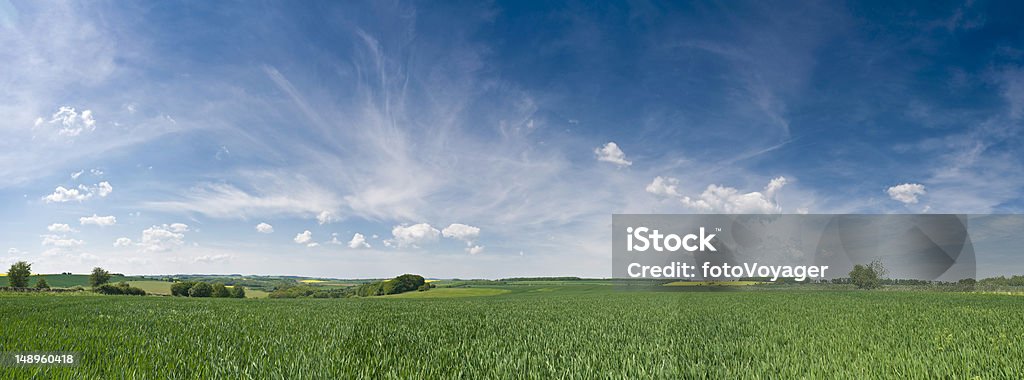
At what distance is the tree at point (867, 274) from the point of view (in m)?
94.8

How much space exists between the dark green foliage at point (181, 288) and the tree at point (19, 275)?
3244 cm

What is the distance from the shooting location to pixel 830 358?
249 inches

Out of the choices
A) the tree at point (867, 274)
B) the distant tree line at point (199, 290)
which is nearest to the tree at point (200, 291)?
the distant tree line at point (199, 290)

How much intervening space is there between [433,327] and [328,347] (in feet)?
11.6

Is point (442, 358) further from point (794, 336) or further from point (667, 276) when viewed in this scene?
point (667, 276)

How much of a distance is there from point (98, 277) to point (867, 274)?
163 meters

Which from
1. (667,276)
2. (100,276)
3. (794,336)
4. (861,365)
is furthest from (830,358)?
(100,276)

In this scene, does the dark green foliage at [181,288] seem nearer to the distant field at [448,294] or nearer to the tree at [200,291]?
the tree at [200,291]

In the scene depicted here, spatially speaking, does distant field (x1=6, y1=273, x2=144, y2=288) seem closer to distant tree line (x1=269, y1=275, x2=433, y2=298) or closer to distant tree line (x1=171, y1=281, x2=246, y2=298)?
distant tree line (x1=171, y1=281, x2=246, y2=298)

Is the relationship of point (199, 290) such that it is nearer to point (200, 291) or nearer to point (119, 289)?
point (200, 291)

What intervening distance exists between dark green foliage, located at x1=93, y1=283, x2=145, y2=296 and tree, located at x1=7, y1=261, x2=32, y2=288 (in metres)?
36.9

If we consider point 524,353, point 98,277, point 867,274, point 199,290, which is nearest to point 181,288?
point 199,290

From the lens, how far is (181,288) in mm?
78688

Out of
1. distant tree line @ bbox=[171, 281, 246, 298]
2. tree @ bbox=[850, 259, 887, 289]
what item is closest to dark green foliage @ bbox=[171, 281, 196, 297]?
distant tree line @ bbox=[171, 281, 246, 298]
